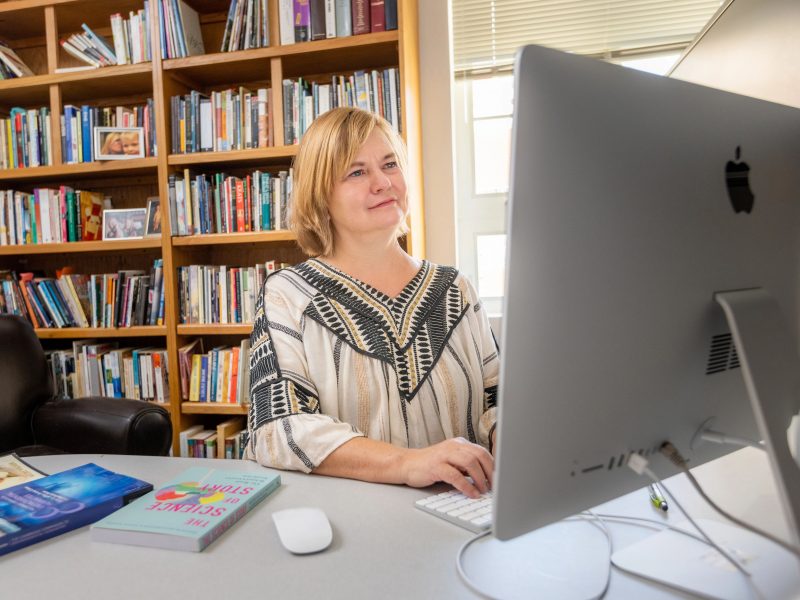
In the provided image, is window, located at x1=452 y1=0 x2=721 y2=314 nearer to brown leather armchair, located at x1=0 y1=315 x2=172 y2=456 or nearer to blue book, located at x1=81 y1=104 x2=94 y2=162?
brown leather armchair, located at x1=0 y1=315 x2=172 y2=456

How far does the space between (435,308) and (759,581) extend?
850mm

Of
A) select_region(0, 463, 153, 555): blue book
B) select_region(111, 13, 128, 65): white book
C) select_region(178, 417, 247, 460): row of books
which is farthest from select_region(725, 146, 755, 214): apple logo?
select_region(111, 13, 128, 65): white book

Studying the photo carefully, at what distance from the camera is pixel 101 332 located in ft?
8.65

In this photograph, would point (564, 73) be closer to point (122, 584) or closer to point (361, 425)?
point (122, 584)

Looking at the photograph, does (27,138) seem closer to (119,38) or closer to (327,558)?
(119,38)

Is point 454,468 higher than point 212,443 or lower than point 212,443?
higher

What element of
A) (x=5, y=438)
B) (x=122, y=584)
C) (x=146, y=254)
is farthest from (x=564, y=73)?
(x=146, y=254)

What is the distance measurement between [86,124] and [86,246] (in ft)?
1.77

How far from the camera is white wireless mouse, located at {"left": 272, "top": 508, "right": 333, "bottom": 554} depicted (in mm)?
713

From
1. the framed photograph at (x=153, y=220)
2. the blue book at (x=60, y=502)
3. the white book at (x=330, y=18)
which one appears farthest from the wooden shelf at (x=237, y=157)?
the blue book at (x=60, y=502)

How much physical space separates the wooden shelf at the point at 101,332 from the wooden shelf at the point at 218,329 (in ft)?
0.34

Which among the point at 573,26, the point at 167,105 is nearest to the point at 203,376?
the point at 167,105

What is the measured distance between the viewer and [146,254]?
2883 millimetres

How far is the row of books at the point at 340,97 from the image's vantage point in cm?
234
